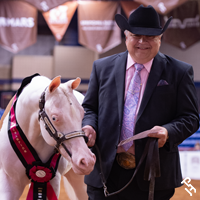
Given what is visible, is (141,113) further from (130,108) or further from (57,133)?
(57,133)

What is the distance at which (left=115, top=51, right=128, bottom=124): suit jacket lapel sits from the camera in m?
1.42

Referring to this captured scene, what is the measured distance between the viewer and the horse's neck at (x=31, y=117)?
5.20 ft

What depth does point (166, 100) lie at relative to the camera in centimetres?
139

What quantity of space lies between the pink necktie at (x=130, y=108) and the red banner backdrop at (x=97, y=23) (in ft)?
18.1

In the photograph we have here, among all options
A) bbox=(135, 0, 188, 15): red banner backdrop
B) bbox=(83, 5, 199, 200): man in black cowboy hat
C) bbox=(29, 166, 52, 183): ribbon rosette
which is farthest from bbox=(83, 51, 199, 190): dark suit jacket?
bbox=(135, 0, 188, 15): red banner backdrop

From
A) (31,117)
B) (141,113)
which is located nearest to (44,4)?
(31,117)

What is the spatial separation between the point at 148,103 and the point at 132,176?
1.31 ft

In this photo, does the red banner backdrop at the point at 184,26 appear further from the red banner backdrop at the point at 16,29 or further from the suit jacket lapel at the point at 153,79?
the suit jacket lapel at the point at 153,79

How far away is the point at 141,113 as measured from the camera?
1377 mm

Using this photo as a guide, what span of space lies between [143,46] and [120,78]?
0.22 meters

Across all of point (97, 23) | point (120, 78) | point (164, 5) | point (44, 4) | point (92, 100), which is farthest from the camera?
point (97, 23)

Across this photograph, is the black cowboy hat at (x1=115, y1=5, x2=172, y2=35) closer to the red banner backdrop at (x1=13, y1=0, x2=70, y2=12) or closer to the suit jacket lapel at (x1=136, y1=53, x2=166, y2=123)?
the suit jacket lapel at (x1=136, y1=53, x2=166, y2=123)

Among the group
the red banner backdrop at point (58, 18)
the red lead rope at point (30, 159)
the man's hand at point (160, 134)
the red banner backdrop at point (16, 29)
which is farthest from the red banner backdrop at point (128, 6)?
the man's hand at point (160, 134)

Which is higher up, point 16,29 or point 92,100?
point 92,100
